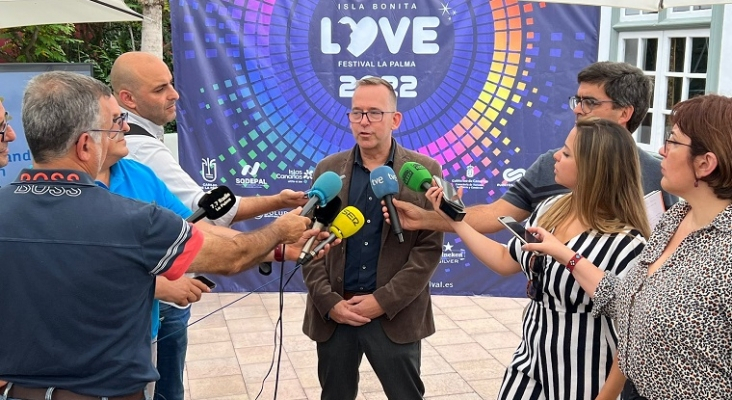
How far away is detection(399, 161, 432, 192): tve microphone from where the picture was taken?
2988mm

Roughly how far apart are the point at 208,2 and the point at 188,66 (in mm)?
536

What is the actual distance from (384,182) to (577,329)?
105cm

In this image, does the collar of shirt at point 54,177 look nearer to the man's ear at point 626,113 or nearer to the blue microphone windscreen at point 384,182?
the blue microphone windscreen at point 384,182

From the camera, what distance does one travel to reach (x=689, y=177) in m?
2.07

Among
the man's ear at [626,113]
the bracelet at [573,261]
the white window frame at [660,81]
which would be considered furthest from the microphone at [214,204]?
the white window frame at [660,81]

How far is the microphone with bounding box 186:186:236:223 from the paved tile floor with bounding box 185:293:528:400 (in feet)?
6.91

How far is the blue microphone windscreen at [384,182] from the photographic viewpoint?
305cm

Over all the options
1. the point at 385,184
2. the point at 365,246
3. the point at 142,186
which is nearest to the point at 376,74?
the point at 365,246

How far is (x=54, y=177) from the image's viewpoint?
2055mm

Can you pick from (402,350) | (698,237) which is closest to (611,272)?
(698,237)

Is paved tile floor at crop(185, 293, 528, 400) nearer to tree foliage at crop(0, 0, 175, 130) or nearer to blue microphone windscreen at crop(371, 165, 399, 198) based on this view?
blue microphone windscreen at crop(371, 165, 399, 198)

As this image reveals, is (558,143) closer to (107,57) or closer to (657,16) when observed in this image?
(657,16)

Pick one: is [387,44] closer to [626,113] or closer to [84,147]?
[626,113]

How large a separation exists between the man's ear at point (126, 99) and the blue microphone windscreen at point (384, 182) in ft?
4.15
